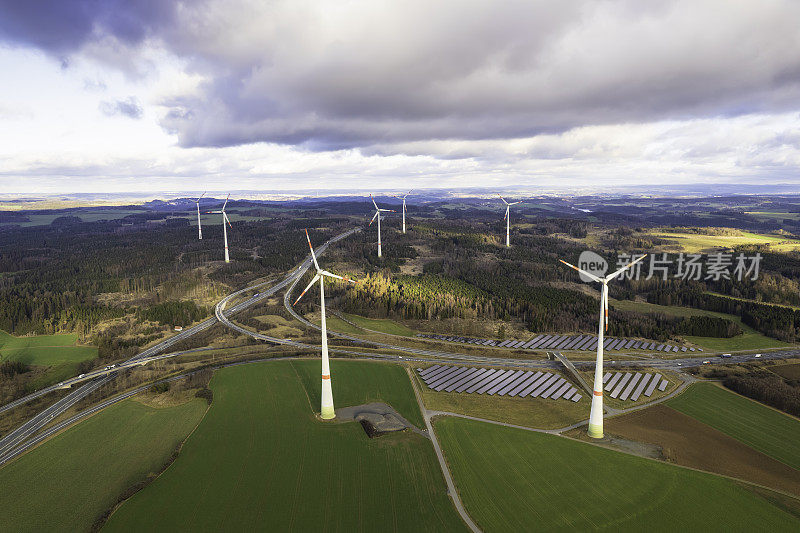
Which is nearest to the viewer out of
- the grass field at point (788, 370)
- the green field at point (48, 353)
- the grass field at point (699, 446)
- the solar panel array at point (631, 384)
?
the grass field at point (699, 446)

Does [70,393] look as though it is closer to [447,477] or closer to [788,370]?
[447,477]

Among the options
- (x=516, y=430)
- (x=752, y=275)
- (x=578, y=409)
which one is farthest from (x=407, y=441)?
(x=752, y=275)

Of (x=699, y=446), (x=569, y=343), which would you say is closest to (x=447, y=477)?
(x=699, y=446)

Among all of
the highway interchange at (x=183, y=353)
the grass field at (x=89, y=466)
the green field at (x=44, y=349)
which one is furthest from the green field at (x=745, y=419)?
the green field at (x=44, y=349)

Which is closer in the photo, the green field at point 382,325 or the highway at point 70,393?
the highway at point 70,393

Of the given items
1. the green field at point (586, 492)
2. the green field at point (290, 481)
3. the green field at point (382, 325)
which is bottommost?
the green field at point (382, 325)

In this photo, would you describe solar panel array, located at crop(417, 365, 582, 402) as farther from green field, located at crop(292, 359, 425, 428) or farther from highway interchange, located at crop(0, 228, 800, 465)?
green field, located at crop(292, 359, 425, 428)

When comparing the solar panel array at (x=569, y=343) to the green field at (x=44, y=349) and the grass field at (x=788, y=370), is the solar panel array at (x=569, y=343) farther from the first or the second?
the green field at (x=44, y=349)
